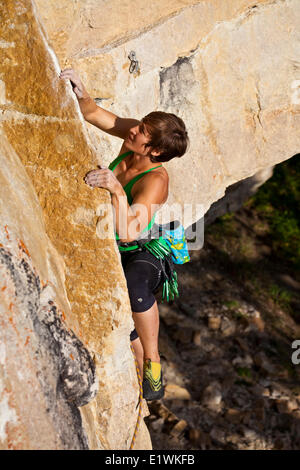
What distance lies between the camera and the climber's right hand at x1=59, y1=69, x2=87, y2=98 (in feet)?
7.68

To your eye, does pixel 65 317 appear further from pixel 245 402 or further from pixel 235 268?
pixel 235 268

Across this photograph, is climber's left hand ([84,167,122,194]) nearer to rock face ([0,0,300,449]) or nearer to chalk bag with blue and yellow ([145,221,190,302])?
rock face ([0,0,300,449])

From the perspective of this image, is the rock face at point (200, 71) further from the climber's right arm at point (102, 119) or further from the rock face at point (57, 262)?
the rock face at point (57, 262)

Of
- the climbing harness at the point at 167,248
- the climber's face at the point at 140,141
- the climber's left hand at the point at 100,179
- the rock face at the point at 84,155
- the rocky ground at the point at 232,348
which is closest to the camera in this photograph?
the rock face at the point at 84,155

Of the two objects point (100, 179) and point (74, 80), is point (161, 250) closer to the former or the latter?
point (100, 179)

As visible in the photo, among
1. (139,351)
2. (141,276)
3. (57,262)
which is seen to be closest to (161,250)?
(141,276)

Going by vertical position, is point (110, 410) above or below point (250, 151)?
below

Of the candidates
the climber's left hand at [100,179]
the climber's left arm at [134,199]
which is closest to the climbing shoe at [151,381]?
the climber's left arm at [134,199]

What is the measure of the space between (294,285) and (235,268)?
29.8 inches

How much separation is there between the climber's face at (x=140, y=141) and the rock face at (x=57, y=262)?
32 cm

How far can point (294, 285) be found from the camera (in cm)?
653

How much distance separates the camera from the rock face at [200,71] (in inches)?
123

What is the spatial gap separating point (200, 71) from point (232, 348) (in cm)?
294
